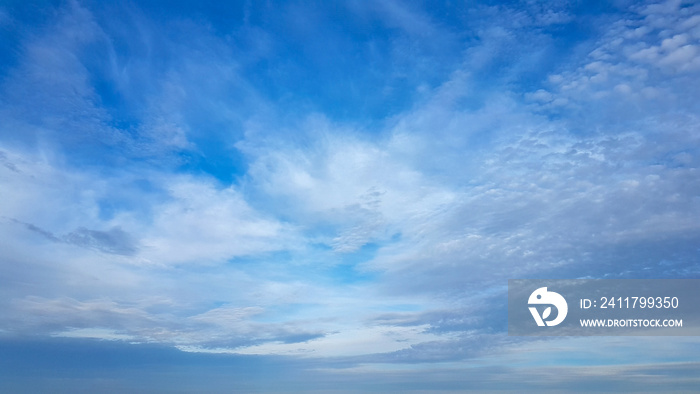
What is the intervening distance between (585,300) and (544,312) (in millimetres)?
6766

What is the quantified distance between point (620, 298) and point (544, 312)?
1186 centimetres

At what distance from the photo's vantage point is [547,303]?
8094 centimetres

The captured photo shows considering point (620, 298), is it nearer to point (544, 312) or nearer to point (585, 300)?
point (585, 300)

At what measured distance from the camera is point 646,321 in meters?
74.9

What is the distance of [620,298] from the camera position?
77.0 meters

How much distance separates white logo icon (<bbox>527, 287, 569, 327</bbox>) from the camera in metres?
79.8

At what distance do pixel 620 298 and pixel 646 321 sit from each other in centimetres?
480

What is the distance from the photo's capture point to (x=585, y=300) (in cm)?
7862

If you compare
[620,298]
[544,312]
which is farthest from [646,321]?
[544,312]

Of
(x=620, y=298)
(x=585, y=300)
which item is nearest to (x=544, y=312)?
(x=585, y=300)

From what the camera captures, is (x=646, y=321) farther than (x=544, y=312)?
No

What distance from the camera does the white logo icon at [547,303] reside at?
3142 inches

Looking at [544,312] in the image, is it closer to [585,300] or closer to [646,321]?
[585,300]
